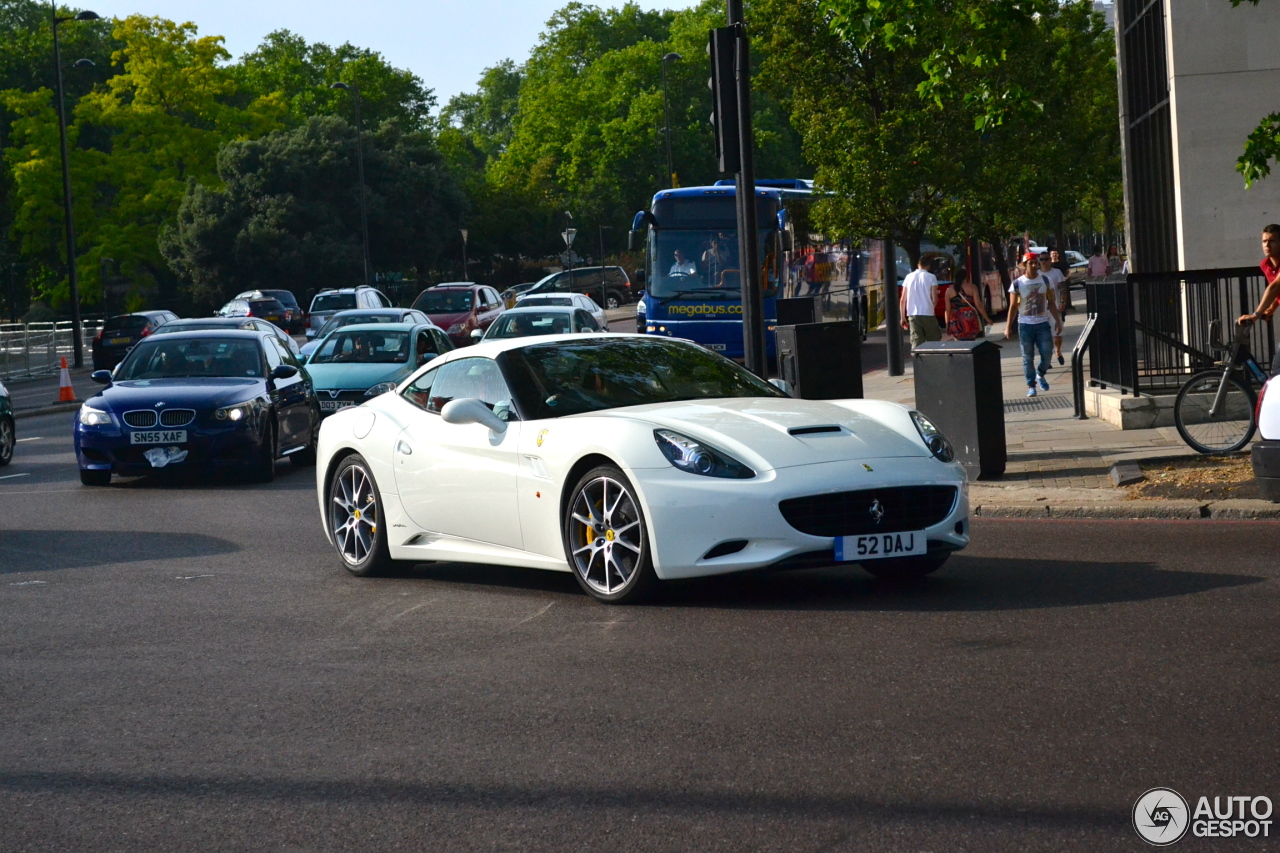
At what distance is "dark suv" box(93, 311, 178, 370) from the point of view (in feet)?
149

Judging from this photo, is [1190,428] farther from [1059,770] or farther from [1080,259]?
[1080,259]

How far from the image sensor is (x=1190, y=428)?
46.0 feet

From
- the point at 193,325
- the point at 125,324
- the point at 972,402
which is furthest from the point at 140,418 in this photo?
the point at 125,324

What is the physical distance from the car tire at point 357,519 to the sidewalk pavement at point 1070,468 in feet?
14.0

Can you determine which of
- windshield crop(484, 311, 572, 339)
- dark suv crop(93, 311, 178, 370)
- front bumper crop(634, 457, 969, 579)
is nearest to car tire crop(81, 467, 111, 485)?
front bumper crop(634, 457, 969, 579)

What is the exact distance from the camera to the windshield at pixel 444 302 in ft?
149

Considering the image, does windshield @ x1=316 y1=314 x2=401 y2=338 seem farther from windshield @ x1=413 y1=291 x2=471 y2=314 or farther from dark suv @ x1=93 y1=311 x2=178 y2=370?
dark suv @ x1=93 y1=311 x2=178 y2=370

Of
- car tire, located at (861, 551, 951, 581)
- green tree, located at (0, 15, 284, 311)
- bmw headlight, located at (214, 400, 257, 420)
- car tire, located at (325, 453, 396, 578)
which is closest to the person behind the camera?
car tire, located at (861, 551, 951, 581)

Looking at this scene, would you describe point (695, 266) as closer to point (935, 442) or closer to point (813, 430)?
point (935, 442)

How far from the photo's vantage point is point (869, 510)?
8.04 meters

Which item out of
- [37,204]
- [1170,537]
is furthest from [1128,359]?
[37,204]

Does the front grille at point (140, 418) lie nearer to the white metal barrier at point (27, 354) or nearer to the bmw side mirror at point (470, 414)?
the bmw side mirror at point (470, 414)

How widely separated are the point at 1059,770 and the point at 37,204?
65.4 m

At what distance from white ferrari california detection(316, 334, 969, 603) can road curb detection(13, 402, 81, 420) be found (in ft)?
75.1
